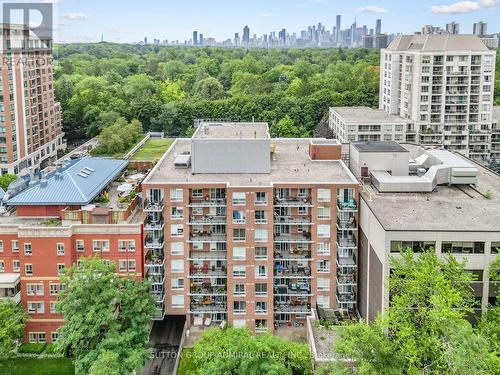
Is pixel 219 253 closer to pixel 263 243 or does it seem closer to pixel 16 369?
pixel 263 243

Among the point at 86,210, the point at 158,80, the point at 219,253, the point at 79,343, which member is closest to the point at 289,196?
the point at 219,253

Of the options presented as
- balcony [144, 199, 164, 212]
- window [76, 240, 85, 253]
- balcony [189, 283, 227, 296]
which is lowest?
balcony [189, 283, 227, 296]

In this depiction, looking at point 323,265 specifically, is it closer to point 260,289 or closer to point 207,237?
point 260,289

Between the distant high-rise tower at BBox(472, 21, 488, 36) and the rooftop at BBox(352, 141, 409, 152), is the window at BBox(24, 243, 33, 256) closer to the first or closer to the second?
the rooftop at BBox(352, 141, 409, 152)

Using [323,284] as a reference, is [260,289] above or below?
below

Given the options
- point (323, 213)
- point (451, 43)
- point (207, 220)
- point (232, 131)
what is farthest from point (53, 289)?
point (451, 43)

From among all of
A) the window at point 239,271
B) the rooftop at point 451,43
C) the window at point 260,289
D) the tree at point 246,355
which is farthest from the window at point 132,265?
the rooftop at point 451,43

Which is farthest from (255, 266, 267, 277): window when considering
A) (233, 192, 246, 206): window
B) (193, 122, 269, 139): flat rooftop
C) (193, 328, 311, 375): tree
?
(193, 122, 269, 139): flat rooftop
